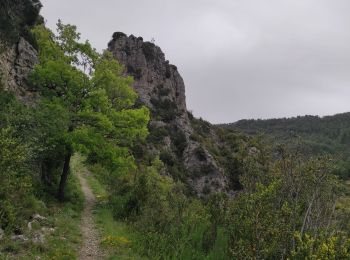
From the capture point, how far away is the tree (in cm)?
1959

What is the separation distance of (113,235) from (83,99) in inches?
306

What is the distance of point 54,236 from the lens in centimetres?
1413

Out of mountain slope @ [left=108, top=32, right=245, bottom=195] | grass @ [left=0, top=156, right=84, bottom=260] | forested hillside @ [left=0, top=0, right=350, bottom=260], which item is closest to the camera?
forested hillside @ [left=0, top=0, right=350, bottom=260]

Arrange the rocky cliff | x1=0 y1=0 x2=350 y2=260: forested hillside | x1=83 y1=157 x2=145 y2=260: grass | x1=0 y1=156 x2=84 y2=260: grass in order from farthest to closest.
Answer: the rocky cliff, x1=83 y1=157 x2=145 y2=260: grass, x1=0 y1=156 x2=84 y2=260: grass, x1=0 y1=0 x2=350 y2=260: forested hillside

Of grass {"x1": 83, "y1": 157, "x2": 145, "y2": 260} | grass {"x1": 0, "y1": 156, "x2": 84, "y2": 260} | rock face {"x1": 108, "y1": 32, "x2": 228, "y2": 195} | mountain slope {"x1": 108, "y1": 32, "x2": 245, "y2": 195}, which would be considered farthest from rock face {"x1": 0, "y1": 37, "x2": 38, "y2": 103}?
rock face {"x1": 108, "y1": 32, "x2": 228, "y2": 195}

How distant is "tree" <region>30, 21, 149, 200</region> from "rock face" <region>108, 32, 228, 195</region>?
37187 mm

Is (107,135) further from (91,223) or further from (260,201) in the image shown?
(260,201)

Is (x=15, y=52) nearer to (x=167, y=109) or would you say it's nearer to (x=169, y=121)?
(x=169, y=121)

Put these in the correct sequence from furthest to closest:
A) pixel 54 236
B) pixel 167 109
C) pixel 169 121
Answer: pixel 167 109 → pixel 169 121 → pixel 54 236

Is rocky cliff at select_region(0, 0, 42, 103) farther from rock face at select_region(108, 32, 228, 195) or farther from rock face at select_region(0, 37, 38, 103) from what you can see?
rock face at select_region(108, 32, 228, 195)

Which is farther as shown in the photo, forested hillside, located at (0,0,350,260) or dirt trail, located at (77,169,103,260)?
dirt trail, located at (77,169,103,260)


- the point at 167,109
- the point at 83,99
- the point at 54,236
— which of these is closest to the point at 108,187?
the point at 83,99

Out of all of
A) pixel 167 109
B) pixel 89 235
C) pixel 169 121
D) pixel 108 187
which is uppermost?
pixel 167 109

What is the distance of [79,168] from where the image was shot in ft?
117
